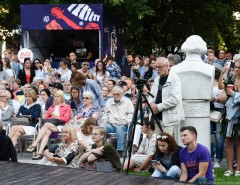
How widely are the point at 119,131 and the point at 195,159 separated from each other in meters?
5.29

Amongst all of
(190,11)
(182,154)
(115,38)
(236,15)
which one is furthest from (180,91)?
(236,15)

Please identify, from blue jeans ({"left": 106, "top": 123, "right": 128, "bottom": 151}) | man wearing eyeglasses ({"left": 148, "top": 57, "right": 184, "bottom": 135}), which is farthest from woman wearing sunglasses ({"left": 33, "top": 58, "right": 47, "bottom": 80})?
man wearing eyeglasses ({"left": 148, "top": 57, "right": 184, "bottom": 135})

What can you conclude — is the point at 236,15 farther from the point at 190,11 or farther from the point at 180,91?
the point at 180,91

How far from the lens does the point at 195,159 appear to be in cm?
1084

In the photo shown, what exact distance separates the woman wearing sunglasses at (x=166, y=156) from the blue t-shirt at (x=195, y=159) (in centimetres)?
26

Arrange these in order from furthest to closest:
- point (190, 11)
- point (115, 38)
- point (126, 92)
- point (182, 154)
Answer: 1. point (190, 11)
2. point (115, 38)
3. point (126, 92)
4. point (182, 154)

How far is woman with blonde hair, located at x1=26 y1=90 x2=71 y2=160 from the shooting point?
15.9 meters

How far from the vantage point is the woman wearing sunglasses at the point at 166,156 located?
11.4 meters

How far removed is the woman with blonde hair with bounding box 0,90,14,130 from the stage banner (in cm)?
915

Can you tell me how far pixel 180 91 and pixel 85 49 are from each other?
54.5ft

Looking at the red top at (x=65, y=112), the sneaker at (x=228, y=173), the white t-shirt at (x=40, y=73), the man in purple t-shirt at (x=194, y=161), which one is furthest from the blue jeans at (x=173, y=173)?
the white t-shirt at (x=40, y=73)

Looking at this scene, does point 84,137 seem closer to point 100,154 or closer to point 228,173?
point 100,154

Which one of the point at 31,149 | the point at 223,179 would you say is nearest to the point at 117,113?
the point at 31,149

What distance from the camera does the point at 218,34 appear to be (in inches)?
1442
